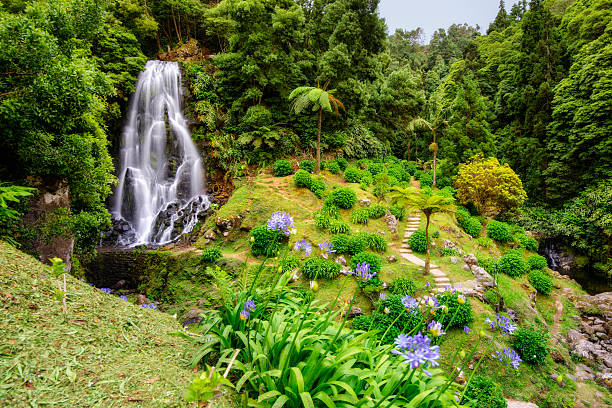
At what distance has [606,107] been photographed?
48.7ft

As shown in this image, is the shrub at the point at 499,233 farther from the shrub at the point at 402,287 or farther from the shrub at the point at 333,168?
the shrub at the point at 402,287

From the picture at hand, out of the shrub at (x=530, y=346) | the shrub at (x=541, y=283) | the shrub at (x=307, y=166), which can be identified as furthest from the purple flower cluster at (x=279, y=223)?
the shrub at (x=541, y=283)

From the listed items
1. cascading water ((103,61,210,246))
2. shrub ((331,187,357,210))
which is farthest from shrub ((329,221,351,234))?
cascading water ((103,61,210,246))

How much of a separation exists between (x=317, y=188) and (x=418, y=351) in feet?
30.3

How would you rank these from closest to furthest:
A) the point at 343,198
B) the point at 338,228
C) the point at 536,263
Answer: the point at 338,228
the point at 536,263
the point at 343,198

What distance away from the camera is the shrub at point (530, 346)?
526 centimetres

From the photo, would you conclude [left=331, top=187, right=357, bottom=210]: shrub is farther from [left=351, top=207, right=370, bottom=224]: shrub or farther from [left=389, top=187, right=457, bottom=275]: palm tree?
[left=389, top=187, right=457, bottom=275]: palm tree

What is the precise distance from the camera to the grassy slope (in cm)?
140

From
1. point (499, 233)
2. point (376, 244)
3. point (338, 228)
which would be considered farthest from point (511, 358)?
point (499, 233)

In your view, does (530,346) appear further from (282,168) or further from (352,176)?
(282,168)

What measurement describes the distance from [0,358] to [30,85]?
487 centimetres

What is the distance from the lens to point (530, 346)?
5.29 meters

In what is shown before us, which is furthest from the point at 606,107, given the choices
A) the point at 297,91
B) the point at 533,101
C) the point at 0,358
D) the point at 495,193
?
the point at 0,358

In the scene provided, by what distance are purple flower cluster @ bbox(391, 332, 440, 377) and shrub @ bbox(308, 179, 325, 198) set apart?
903 centimetres
